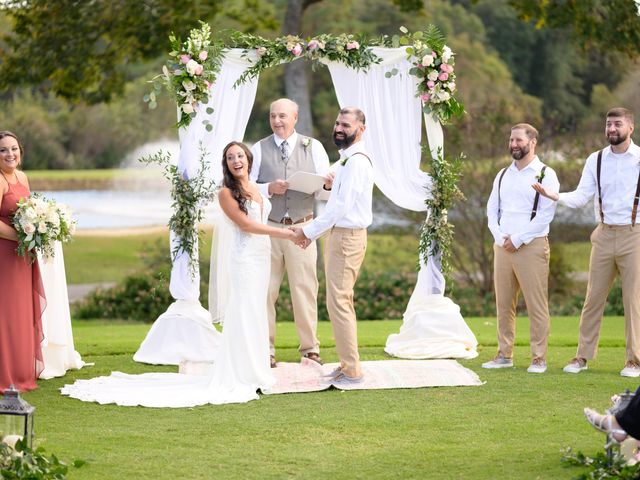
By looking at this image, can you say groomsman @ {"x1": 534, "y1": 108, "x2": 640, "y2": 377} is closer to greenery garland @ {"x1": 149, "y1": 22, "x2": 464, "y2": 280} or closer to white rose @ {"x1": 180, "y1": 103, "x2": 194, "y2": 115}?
greenery garland @ {"x1": 149, "y1": 22, "x2": 464, "y2": 280}

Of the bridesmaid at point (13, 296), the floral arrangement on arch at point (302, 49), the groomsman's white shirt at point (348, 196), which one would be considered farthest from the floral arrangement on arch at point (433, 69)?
the bridesmaid at point (13, 296)

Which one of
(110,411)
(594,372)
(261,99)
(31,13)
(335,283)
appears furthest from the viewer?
(261,99)

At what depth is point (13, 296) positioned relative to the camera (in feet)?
25.6

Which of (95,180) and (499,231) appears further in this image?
(95,180)

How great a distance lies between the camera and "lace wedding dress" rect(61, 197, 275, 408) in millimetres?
7602

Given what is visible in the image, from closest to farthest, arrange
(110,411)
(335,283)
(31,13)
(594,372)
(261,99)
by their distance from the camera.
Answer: (110,411), (335,283), (594,372), (31,13), (261,99)

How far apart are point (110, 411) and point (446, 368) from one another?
2797 millimetres

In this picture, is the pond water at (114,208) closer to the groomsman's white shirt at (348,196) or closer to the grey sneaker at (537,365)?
the grey sneaker at (537,365)

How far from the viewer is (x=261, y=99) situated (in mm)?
24859

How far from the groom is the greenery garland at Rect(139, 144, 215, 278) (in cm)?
151

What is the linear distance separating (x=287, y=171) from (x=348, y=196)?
4.02 feet

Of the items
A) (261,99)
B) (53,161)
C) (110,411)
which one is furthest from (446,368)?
(53,161)

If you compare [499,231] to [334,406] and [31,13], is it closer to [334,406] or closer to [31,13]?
[334,406]

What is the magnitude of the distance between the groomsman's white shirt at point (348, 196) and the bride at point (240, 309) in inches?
12.5
